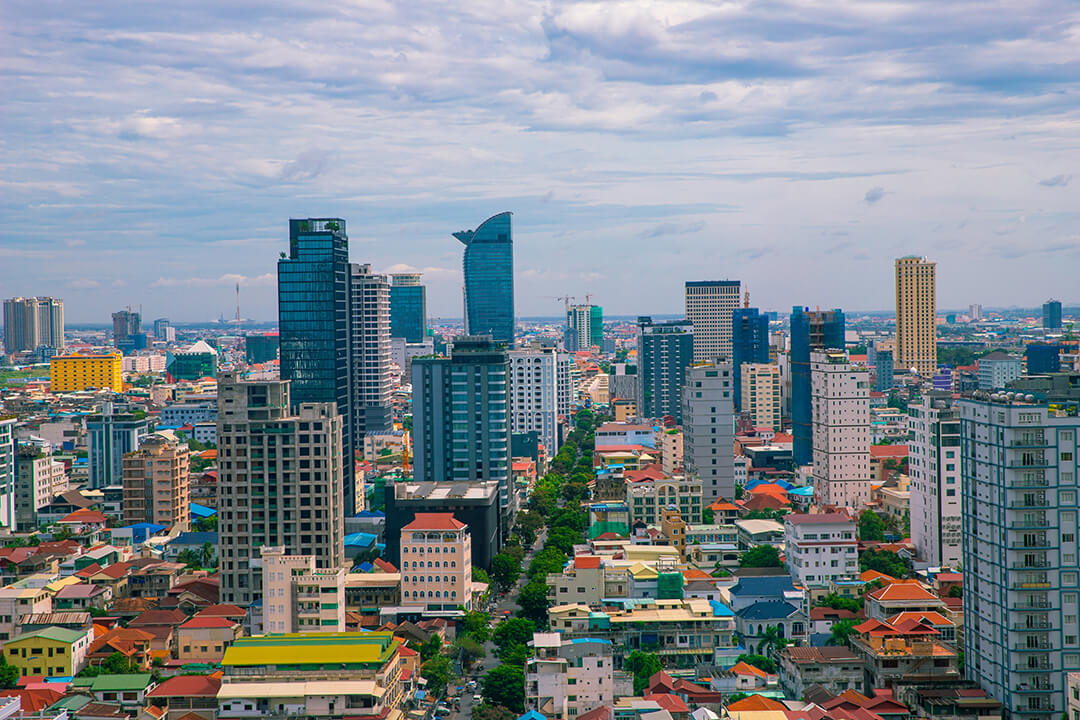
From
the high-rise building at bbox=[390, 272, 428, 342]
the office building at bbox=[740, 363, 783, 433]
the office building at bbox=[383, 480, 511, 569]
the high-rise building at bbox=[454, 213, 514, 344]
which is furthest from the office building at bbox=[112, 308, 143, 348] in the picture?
the office building at bbox=[383, 480, 511, 569]

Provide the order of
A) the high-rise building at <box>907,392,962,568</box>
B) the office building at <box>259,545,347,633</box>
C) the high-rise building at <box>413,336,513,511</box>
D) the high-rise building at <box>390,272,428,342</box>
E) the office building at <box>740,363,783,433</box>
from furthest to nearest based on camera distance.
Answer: the high-rise building at <box>390,272,428,342</box>, the office building at <box>740,363,783,433</box>, the high-rise building at <box>413,336,513,511</box>, the high-rise building at <box>907,392,962,568</box>, the office building at <box>259,545,347,633</box>

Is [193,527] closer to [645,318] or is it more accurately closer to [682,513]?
[682,513]

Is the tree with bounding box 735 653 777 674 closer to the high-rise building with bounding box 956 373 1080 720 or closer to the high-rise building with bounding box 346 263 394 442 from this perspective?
the high-rise building with bounding box 956 373 1080 720

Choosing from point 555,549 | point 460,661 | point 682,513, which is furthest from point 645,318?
point 460,661

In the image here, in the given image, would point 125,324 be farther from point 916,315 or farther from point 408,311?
point 916,315

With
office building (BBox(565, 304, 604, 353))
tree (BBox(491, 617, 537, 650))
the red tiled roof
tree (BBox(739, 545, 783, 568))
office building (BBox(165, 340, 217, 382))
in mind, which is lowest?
tree (BBox(491, 617, 537, 650))

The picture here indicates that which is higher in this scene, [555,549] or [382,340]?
[382,340]
